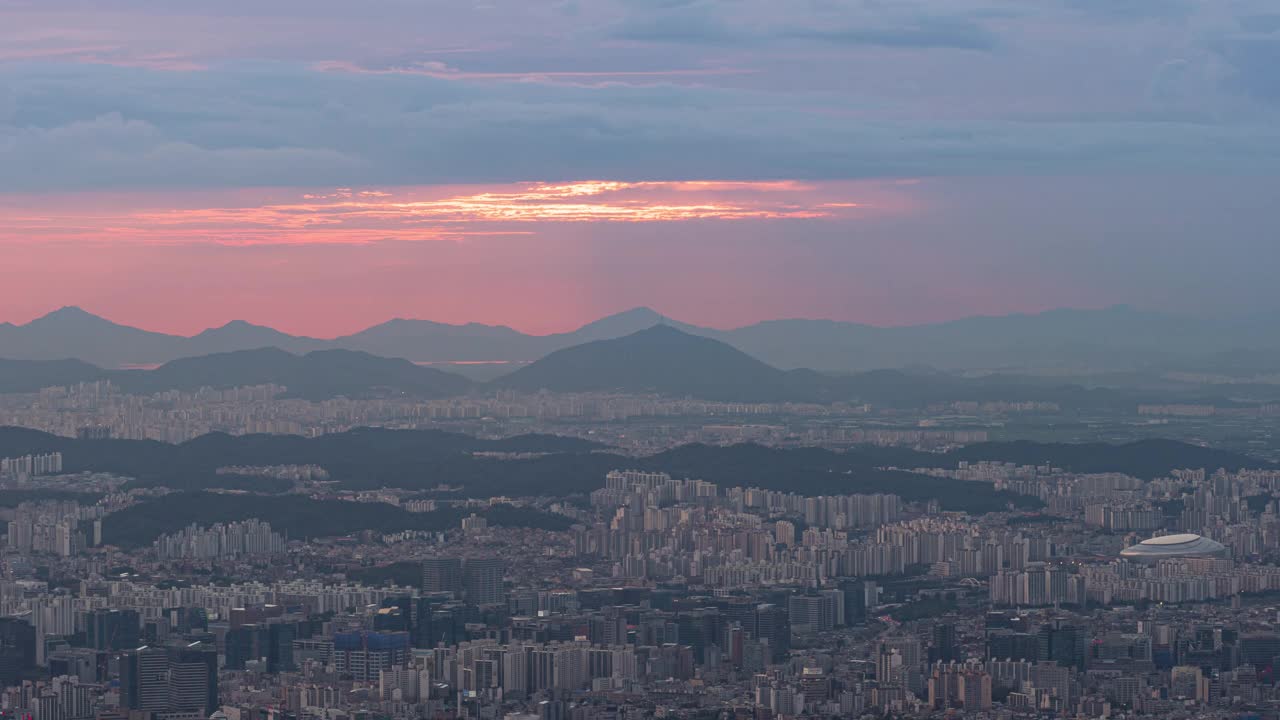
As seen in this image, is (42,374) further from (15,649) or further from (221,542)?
(15,649)

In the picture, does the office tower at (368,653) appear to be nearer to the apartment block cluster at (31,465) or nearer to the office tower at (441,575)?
the office tower at (441,575)

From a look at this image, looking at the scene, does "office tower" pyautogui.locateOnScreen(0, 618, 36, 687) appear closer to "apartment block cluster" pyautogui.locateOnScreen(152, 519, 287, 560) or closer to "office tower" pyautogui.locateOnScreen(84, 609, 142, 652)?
"office tower" pyautogui.locateOnScreen(84, 609, 142, 652)

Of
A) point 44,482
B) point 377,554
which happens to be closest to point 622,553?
point 377,554

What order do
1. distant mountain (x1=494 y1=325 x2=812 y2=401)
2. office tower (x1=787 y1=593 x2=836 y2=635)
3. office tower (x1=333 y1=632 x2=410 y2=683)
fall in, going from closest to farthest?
office tower (x1=333 y1=632 x2=410 y2=683) < office tower (x1=787 y1=593 x2=836 y2=635) < distant mountain (x1=494 y1=325 x2=812 y2=401)

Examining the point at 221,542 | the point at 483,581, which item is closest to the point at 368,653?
the point at 483,581

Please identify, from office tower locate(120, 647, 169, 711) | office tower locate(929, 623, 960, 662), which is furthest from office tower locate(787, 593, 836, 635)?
office tower locate(120, 647, 169, 711)

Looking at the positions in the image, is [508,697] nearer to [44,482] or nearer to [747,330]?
[44,482]

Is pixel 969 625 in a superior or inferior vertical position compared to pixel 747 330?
inferior

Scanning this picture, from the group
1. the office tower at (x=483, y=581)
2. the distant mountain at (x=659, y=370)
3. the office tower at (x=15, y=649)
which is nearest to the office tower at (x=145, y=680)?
the office tower at (x=15, y=649)

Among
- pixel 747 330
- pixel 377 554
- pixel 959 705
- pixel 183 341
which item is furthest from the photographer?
pixel 747 330
